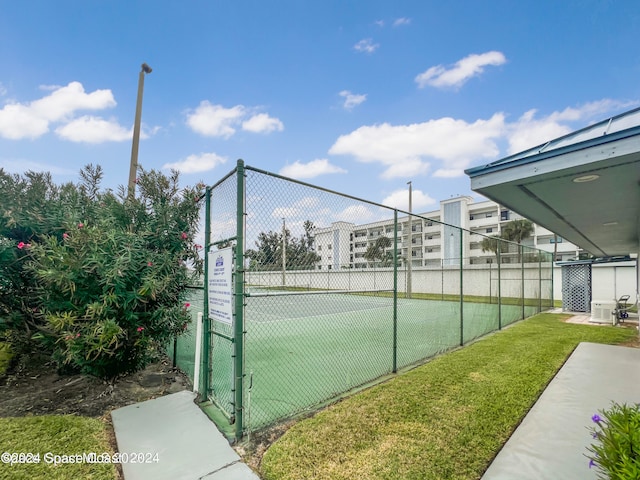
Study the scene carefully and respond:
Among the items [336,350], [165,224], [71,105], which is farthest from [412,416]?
[71,105]

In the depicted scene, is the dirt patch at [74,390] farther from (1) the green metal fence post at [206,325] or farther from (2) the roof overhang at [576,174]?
(2) the roof overhang at [576,174]

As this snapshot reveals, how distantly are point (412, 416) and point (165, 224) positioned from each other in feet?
11.5

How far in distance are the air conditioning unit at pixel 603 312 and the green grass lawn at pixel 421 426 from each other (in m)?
6.52

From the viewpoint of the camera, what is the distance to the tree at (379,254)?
4.70m

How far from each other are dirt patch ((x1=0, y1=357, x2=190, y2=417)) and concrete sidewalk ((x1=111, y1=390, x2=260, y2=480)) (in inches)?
13.4

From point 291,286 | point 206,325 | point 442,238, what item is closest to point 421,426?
point 291,286

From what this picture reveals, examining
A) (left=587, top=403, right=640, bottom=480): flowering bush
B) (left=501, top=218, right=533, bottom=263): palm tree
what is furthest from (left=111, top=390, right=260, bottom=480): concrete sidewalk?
(left=501, top=218, right=533, bottom=263): palm tree

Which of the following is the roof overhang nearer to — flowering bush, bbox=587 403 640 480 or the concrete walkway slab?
flowering bush, bbox=587 403 640 480

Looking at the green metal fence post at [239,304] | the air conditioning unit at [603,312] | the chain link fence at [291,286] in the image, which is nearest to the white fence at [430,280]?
the chain link fence at [291,286]

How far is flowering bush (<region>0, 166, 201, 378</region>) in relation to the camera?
3297 millimetres

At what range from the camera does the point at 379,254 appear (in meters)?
4.74

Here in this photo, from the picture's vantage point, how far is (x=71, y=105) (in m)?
8.43

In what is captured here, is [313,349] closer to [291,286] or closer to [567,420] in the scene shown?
[291,286]

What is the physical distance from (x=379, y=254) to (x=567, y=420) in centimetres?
269
